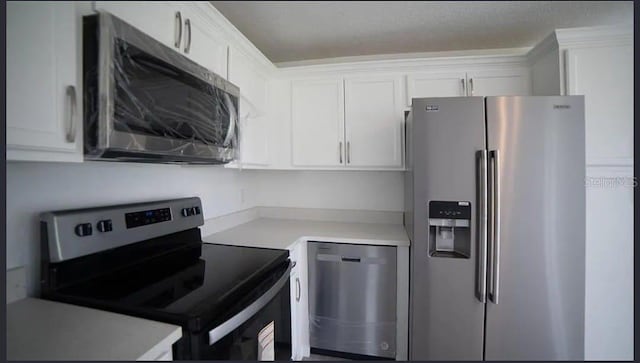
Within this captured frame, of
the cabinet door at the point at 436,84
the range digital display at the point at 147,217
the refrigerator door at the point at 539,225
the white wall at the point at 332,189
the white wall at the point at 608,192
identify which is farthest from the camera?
the white wall at the point at 332,189

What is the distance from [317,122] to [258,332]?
136cm

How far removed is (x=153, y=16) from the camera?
21.3 inches

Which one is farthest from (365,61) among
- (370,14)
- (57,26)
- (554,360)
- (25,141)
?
(554,360)

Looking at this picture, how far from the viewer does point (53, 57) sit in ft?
1.74

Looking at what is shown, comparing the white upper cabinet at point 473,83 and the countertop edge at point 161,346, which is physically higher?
the white upper cabinet at point 473,83

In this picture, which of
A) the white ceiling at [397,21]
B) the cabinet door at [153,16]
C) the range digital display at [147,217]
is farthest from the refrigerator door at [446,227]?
the range digital display at [147,217]

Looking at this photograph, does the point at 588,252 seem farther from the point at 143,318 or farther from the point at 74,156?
the point at 74,156

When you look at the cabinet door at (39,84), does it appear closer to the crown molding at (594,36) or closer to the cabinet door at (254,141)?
the cabinet door at (254,141)

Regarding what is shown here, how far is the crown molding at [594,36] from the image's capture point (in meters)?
1.24

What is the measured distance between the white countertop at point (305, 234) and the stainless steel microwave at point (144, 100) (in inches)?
23.8

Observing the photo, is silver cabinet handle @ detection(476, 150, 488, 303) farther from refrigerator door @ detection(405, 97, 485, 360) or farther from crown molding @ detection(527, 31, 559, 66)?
crown molding @ detection(527, 31, 559, 66)

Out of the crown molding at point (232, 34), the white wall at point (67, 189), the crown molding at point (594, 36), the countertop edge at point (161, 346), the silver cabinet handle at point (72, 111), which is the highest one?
the crown molding at point (594, 36)

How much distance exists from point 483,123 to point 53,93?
1.52m

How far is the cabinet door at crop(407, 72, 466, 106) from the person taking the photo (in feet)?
5.33
